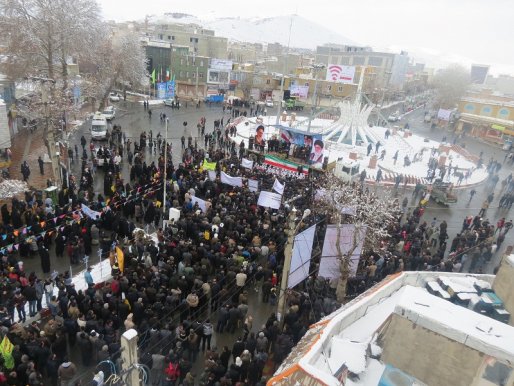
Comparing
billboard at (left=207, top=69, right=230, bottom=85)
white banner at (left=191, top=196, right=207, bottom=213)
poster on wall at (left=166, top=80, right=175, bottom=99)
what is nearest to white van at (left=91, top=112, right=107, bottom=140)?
white banner at (left=191, top=196, right=207, bottom=213)

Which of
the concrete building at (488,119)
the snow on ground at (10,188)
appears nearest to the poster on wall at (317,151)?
the snow on ground at (10,188)

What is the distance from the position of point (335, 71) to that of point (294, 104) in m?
9.12

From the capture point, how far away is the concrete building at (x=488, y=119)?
4344 cm

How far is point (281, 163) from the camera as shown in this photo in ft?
75.6

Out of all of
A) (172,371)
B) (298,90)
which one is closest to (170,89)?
(298,90)

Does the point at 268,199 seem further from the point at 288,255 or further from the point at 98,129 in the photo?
the point at 98,129

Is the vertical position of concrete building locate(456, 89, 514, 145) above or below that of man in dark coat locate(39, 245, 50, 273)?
above

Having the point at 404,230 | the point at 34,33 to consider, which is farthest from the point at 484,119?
the point at 34,33

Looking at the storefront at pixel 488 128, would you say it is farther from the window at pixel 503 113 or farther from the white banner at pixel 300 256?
the white banner at pixel 300 256

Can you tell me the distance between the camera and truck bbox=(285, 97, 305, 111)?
53.6m

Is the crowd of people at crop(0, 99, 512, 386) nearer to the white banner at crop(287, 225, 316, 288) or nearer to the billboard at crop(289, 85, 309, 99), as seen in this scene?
the white banner at crop(287, 225, 316, 288)

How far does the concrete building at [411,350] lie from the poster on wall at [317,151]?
54.2 feet

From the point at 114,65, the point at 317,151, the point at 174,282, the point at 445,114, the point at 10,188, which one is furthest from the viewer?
the point at 445,114

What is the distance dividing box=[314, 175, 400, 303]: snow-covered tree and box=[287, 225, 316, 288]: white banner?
117 cm
